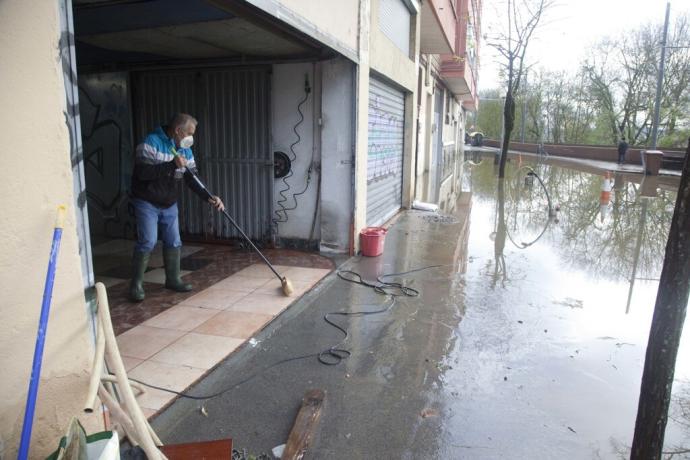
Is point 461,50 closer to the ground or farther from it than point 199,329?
farther from it

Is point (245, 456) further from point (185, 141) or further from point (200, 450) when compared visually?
point (185, 141)

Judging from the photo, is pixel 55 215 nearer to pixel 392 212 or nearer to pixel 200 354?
pixel 200 354

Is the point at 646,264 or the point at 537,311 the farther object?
the point at 646,264

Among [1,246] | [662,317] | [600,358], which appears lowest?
[600,358]

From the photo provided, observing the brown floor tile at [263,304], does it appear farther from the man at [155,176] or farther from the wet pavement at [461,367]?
the man at [155,176]

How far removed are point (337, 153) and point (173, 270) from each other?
8.75 ft

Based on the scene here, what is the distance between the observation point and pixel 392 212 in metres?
10.5

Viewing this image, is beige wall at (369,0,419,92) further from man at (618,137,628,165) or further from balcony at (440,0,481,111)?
man at (618,137,628,165)

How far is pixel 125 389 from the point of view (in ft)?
7.73

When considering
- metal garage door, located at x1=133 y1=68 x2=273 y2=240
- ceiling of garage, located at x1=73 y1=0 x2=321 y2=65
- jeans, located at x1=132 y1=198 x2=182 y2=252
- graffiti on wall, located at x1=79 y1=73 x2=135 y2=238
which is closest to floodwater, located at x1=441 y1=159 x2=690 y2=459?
jeans, located at x1=132 y1=198 x2=182 y2=252

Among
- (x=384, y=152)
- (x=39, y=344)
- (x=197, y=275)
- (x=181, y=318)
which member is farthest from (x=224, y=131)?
(x=39, y=344)

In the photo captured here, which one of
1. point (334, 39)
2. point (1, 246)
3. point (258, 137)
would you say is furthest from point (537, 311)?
point (1, 246)

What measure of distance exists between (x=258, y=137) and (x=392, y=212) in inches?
166

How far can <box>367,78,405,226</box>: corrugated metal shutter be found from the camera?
836 cm
